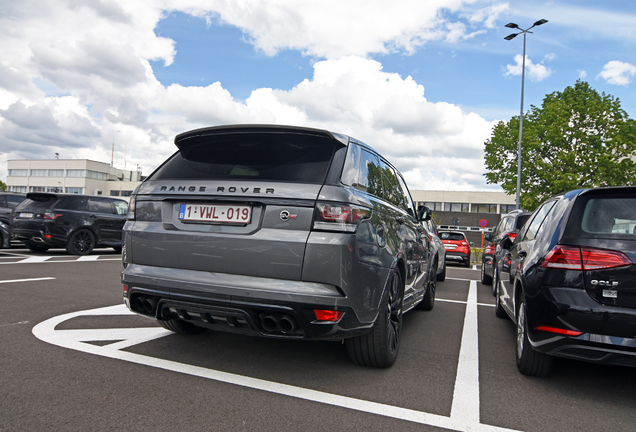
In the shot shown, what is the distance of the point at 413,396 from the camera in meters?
3.30

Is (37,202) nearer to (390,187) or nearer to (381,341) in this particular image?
(390,187)

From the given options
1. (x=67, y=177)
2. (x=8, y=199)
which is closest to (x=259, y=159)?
(x=8, y=199)

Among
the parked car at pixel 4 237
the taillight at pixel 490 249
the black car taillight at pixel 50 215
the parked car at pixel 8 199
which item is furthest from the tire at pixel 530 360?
the parked car at pixel 8 199

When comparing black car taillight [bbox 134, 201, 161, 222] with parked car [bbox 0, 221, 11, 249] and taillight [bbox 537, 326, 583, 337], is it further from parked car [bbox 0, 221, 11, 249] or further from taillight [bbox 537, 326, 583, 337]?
parked car [bbox 0, 221, 11, 249]

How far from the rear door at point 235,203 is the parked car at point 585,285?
1740 mm

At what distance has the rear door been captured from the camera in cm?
317

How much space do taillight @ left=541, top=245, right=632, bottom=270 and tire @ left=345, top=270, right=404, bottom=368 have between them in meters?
1.17

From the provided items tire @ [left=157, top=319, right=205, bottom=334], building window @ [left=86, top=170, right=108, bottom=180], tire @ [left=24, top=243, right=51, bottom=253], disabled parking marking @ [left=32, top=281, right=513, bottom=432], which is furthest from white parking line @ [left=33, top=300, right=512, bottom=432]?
building window @ [left=86, top=170, right=108, bottom=180]

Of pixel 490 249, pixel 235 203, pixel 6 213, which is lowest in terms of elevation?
pixel 490 249

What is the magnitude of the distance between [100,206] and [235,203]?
38.1 feet

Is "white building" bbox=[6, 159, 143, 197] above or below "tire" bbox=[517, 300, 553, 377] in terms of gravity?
above

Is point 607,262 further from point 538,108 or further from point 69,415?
point 538,108

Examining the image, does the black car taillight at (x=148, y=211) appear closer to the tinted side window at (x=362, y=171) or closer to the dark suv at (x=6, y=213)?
the tinted side window at (x=362, y=171)

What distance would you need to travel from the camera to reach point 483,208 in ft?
235
